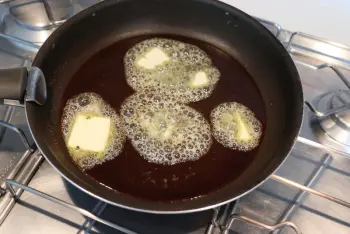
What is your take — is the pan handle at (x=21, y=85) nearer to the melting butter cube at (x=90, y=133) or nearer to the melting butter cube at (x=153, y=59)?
the melting butter cube at (x=90, y=133)

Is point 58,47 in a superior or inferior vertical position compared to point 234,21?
inferior

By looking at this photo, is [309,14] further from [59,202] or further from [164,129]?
[59,202]

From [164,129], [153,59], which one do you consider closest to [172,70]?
[153,59]

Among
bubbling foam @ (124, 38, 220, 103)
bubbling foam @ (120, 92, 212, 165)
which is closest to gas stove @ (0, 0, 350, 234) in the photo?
bubbling foam @ (120, 92, 212, 165)

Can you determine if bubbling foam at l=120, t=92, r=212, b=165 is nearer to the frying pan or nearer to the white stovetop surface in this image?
the frying pan

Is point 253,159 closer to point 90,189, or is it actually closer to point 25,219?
point 90,189

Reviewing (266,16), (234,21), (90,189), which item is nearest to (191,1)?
(234,21)

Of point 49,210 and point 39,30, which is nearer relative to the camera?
point 49,210
